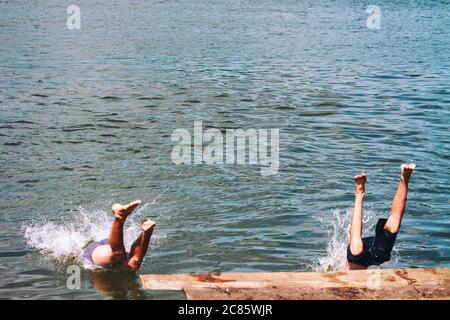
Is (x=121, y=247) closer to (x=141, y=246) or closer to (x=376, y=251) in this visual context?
(x=141, y=246)

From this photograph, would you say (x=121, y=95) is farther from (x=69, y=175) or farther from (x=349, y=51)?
(x=349, y=51)

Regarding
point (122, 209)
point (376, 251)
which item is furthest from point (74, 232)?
point (376, 251)

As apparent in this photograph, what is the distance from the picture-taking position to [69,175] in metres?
14.2

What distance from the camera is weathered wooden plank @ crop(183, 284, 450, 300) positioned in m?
7.87

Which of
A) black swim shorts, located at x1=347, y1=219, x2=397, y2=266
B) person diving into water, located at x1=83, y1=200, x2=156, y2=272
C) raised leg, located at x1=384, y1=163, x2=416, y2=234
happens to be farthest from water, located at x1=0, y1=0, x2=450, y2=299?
raised leg, located at x1=384, y1=163, x2=416, y2=234

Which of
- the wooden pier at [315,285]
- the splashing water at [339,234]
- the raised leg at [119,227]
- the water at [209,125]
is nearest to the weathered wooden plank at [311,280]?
the wooden pier at [315,285]

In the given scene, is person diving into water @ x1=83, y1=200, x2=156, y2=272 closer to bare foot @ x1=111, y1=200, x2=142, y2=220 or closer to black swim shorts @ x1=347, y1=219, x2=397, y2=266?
bare foot @ x1=111, y1=200, x2=142, y2=220

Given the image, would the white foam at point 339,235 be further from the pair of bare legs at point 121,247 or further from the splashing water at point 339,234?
the pair of bare legs at point 121,247

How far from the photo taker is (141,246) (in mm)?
9289

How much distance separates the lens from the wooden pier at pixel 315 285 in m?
7.92

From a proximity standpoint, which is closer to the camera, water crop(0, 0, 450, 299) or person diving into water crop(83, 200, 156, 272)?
person diving into water crop(83, 200, 156, 272)

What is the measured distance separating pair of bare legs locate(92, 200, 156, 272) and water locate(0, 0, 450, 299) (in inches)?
9.1

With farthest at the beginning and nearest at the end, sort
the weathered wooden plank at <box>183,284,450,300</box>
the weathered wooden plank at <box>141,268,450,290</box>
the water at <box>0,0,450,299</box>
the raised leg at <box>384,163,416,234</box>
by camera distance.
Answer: the water at <box>0,0,450,299</box>
the raised leg at <box>384,163,416,234</box>
the weathered wooden plank at <box>141,268,450,290</box>
the weathered wooden plank at <box>183,284,450,300</box>

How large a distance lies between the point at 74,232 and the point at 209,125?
24.7ft
